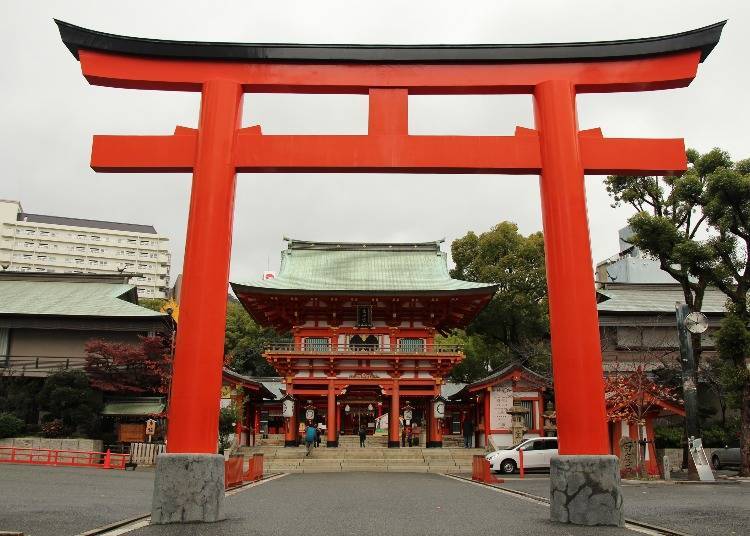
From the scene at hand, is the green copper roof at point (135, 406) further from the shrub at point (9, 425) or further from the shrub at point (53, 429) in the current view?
the shrub at point (9, 425)

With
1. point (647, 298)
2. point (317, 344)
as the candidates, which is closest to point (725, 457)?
point (647, 298)

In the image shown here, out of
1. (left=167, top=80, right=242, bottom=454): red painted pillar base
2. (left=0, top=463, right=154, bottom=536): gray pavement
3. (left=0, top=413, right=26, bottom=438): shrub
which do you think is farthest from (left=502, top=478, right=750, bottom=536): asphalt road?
(left=0, top=413, right=26, bottom=438): shrub

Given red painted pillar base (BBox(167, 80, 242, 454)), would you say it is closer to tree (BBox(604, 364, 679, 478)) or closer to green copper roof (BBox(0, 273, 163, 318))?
tree (BBox(604, 364, 679, 478))

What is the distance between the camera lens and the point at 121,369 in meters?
28.4

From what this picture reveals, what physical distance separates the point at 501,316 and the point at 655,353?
410 inches

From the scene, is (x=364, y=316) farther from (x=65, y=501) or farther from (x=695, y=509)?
(x=695, y=509)

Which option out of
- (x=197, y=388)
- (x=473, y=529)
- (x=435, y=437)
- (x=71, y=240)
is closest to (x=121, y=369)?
(x=435, y=437)

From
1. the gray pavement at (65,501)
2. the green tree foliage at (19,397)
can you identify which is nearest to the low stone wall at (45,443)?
the green tree foliage at (19,397)

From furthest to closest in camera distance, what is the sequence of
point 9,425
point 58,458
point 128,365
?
1. point 128,365
2. point 9,425
3. point 58,458

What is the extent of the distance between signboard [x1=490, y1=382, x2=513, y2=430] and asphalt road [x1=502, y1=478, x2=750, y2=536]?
1419 cm

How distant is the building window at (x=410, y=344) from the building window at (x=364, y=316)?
1784 millimetres

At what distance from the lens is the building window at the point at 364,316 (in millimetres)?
30109

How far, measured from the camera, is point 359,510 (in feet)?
32.6

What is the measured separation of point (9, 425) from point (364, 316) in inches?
611
